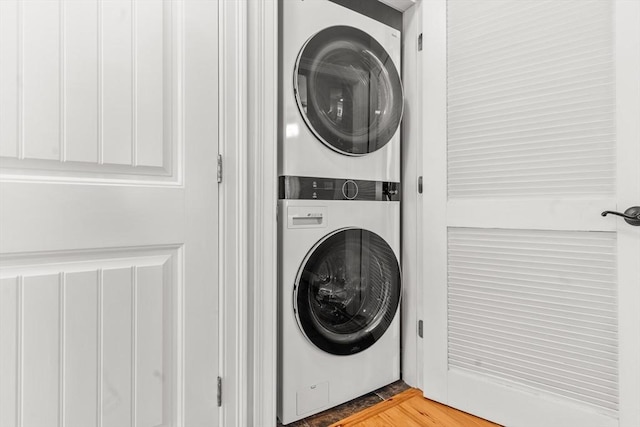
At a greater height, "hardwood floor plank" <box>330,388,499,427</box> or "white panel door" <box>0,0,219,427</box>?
"white panel door" <box>0,0,219,427</box>

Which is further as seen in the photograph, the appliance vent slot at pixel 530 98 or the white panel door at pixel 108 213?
the appliance vent slot at pixel 530 98

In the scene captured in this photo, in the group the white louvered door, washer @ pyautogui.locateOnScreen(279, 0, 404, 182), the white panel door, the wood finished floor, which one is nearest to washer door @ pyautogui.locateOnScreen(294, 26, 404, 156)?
washer @ pyautogui.locateOnScreen(279, 0, 404, 182)

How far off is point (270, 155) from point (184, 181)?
32 cm

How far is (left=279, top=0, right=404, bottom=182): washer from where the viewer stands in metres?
1.36

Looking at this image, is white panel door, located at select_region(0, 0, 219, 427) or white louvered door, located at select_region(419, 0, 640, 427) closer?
white panel door, located at select_region(0, 0, 219, 427)

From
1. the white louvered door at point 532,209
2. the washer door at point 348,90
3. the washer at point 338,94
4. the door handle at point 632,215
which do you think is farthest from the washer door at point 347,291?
the door handle at point 632,215

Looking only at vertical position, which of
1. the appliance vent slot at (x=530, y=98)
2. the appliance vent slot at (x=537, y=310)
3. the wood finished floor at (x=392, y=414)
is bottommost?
the wood finished floor at (x=392, y=414)

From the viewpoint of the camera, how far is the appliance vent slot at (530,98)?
3.95 feet

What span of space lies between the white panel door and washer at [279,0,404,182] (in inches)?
12.2

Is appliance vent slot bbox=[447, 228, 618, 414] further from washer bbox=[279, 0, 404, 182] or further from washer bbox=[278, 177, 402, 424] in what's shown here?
washer bbox=[279, 0, 404, 182]

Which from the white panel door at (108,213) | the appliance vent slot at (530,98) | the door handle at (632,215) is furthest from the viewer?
the appliance vent slot at (530,98)

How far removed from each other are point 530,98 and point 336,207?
0.87m

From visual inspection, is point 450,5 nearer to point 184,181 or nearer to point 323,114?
point 323,114

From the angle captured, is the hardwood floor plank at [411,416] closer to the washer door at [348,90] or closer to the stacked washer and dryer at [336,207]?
the stacked washer and dryer at [336,207]
